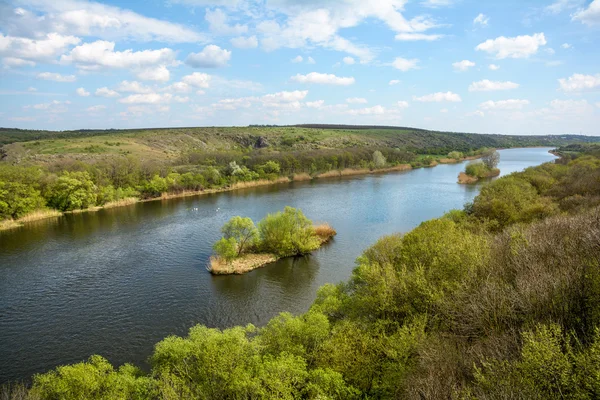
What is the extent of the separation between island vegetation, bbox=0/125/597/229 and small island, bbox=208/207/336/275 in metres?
36.4

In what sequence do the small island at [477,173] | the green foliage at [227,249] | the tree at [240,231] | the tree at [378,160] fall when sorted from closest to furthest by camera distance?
the green foliage at [227,249] → the tree at [240,231] → the small island at [477,173] → the tree at [378,160]

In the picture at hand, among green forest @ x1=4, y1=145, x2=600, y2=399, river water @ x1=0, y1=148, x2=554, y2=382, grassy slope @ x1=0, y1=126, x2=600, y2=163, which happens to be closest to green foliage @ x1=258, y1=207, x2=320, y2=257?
river water @ x1=0, y1=148, x2=554, y2=382

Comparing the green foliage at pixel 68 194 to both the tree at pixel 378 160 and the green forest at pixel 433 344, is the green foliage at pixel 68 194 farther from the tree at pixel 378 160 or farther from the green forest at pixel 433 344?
the tree at pixel 378 160

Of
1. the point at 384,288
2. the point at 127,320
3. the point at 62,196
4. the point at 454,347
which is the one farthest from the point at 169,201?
the point at 454,347

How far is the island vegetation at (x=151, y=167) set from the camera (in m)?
59.8

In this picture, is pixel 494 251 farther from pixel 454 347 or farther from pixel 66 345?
pixel 66 345

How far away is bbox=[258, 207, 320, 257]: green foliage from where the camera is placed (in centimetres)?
4056

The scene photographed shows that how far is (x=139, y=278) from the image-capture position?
1359 inches

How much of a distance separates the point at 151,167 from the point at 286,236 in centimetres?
5042

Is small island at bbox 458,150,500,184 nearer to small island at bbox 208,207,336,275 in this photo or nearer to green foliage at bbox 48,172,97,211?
small island at bbox 208,207,336,275

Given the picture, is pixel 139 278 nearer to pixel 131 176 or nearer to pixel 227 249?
pixel 227 249

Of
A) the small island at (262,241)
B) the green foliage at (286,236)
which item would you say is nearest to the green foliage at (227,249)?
the small island at (262,241)

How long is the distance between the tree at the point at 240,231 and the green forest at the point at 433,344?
18811 millimetres

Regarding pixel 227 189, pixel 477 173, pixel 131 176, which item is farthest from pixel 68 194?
pixel 477 173
